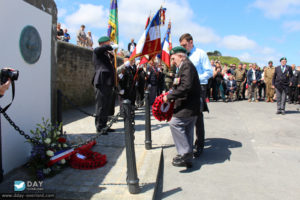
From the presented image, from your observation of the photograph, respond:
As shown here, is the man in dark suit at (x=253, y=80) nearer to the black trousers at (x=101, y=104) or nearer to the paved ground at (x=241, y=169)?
the paved ground at (x=241, y=169)

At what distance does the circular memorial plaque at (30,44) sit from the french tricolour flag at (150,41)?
2.46 m

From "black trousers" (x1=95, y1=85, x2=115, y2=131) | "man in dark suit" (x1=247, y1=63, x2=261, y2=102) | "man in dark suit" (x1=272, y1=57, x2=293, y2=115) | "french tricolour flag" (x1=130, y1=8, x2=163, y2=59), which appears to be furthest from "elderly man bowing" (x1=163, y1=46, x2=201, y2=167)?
"man in dark suit" (x1=247, y1=63, x2=261, y2=102)

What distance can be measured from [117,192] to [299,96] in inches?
550

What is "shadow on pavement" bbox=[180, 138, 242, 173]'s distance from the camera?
448 cm

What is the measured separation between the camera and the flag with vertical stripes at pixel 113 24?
706cm

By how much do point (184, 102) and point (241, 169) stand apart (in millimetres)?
1451

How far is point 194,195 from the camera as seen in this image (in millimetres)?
3367

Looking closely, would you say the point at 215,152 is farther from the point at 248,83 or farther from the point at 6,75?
the point at 248,83

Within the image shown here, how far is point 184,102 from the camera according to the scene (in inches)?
160

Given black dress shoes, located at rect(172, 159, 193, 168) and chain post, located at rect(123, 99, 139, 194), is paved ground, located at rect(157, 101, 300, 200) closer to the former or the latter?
black dress shoes, located at rect(172, 159, 193, 168)

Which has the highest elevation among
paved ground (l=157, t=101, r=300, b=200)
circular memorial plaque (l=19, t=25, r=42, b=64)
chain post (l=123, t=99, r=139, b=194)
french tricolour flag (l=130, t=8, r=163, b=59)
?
french tricolour flag (l=130, t=8, r=163, b=59)

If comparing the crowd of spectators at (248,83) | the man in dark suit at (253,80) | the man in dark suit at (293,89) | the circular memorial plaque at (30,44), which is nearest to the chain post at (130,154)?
the circular memorial plaque at (30,44)

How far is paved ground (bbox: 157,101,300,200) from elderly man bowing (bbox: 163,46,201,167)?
46cm

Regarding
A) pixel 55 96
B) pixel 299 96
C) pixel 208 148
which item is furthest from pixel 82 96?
pixel 299 96
